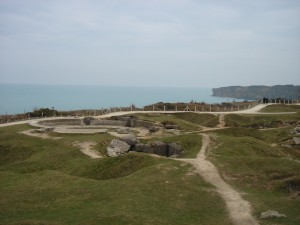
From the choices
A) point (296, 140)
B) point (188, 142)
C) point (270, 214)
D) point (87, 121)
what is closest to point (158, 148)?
point (188, 142)

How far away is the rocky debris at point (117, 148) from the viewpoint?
53.0 m

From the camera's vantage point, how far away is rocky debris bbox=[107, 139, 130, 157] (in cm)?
5303

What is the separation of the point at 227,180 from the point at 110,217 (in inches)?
559

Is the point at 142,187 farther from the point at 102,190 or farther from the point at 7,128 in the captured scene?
the point at 7,128

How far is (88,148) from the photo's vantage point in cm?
5384

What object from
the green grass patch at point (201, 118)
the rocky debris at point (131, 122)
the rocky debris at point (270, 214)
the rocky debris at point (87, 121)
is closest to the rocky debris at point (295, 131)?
the green grass patch at point (201, 118)

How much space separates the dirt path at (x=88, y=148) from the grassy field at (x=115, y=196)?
5.63 m

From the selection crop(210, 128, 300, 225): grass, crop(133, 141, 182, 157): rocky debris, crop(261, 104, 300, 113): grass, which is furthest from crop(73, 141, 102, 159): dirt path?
crop(261, 104, 300, 113): grass

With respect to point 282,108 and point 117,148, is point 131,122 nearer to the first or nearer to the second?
point 117,148

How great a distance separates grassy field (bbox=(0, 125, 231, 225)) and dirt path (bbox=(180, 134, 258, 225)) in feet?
2.34

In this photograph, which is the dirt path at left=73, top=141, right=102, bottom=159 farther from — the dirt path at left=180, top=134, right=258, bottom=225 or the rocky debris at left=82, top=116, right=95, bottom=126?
the rocky debris at left=82, top=116, right=95, bottom=126

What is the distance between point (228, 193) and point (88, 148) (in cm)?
2663

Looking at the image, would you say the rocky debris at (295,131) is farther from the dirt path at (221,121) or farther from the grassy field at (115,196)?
the grassy field at (115,196)

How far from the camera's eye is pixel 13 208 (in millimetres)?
28500
